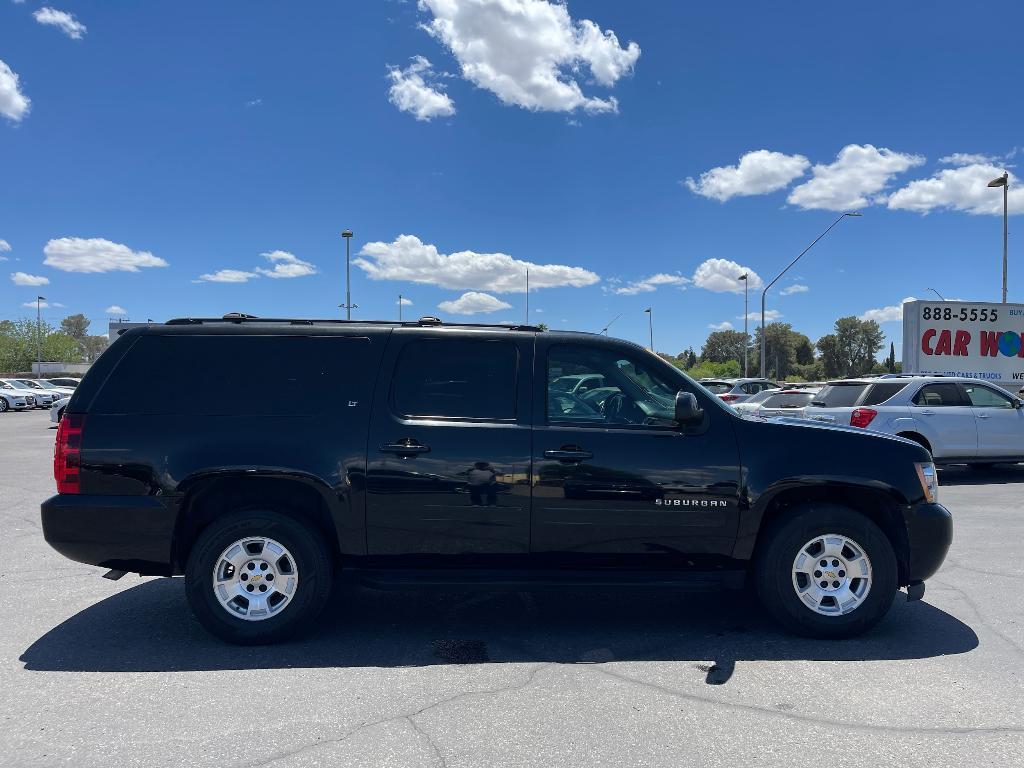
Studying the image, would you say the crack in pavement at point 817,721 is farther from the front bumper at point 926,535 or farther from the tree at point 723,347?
the tree at point 723,347

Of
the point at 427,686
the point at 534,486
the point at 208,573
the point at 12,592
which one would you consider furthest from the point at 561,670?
the point at 12,592

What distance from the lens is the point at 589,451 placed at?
420 centimetres

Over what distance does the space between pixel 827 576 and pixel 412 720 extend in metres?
2.67

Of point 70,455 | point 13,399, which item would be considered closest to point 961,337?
point 70,455

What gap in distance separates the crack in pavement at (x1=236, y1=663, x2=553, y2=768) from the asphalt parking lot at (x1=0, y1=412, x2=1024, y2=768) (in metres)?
0.02

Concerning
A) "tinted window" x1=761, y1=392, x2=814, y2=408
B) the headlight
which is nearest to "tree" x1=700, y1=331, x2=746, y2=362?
→ "tinted window" x1=761, y1=392, x2=814, y2=408

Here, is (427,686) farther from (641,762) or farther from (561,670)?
(641,762)

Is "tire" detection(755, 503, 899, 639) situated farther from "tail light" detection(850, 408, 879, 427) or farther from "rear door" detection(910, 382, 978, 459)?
"rear door" detection(910, 382, 978, 459)

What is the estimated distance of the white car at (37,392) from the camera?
118 ft

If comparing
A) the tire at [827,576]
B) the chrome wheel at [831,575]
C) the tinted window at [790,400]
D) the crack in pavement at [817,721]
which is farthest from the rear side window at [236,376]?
the tinted window at [790,400]

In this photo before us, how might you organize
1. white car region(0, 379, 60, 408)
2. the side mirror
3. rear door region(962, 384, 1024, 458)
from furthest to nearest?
white car region(0, 379, 60, 408) < rear door region(962, 384, 1024, 458) < the side mirror

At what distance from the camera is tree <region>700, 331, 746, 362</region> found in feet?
384

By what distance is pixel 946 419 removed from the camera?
10.8 metres

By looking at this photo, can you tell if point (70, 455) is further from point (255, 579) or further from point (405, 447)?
point (405, 447)
